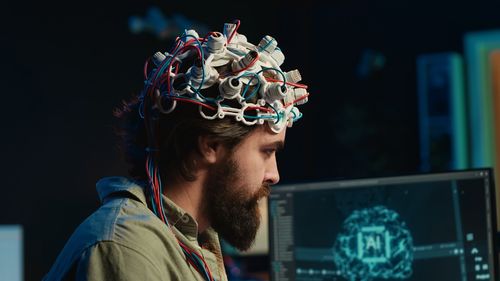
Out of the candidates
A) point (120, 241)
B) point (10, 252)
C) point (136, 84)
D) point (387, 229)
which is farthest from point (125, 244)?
point (136, 84)

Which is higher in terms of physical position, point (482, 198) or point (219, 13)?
point (219, 13)

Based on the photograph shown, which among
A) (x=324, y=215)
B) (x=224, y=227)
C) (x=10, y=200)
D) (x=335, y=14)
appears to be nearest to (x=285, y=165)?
(x=335, y=14)

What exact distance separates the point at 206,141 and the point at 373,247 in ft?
2.18

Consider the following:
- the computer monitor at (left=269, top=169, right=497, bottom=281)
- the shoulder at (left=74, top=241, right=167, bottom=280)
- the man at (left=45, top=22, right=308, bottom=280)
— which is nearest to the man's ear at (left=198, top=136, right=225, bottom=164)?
the man at (left=45, top=22, right=308, bottom=280)

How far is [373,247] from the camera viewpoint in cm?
212

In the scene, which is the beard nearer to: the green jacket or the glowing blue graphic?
the green jacket

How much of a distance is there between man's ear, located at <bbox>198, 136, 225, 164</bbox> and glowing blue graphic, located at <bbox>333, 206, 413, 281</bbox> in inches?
22.6

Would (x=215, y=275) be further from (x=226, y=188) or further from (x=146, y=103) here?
(x=146, y=103)

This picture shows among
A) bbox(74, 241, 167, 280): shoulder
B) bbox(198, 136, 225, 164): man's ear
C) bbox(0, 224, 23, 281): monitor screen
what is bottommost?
bbox(0, 224, 23, 281): monitor screen

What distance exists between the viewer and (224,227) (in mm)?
1756

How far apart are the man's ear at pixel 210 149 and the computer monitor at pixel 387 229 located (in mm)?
553

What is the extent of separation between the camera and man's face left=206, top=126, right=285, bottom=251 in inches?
67.8

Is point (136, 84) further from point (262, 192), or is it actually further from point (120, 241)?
point (120, 241)

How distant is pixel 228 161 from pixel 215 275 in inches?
10.1
